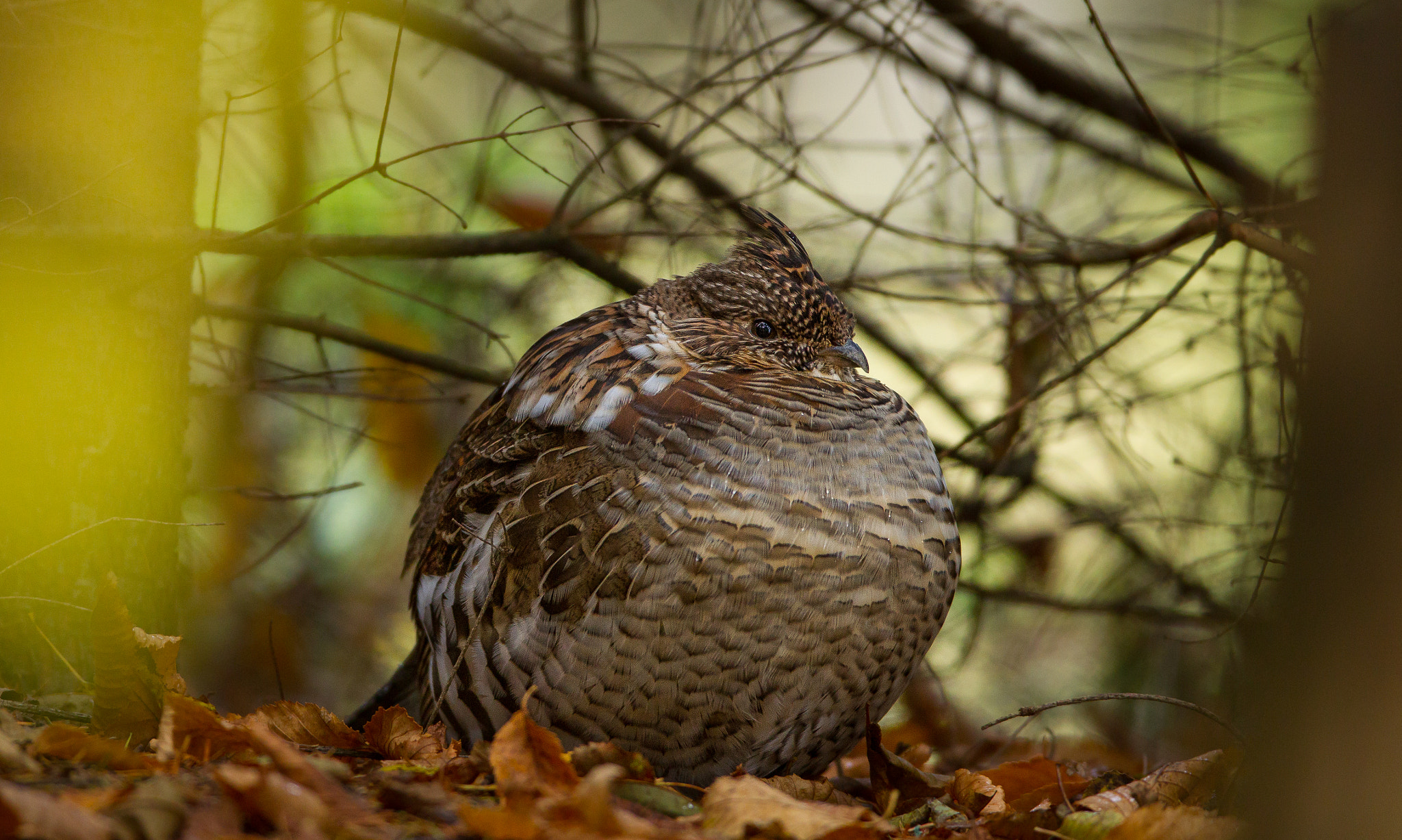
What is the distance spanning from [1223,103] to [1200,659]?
2405 mm

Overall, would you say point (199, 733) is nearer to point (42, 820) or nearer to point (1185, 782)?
point (42, 820)

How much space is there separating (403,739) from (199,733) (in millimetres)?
505

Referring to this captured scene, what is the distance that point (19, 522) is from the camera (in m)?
2.80

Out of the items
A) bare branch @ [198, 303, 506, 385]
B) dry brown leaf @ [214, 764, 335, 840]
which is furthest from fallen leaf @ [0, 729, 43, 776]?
bare branch @ [198, 303, 506, 385]

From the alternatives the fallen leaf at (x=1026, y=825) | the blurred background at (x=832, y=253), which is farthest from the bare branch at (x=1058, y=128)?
A: the fallen leaf at (x=1026, y=825)

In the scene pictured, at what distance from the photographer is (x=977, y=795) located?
8.40 feet

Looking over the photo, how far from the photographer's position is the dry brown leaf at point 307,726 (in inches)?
103

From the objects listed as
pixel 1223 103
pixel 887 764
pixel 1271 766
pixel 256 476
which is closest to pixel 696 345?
pixel 887 764

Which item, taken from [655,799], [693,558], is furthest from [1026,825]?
[693,558]

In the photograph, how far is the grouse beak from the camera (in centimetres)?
308

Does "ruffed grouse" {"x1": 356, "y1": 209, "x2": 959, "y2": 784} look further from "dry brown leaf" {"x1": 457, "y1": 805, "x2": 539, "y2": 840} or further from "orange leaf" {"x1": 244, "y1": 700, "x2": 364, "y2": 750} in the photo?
"dry brown leaf" {"x1": 457, "y1": 805, "x2": 539, "y2": 840}

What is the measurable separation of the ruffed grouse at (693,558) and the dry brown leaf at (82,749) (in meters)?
0.83

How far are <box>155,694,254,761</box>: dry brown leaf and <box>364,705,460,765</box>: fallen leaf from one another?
1.32 ft

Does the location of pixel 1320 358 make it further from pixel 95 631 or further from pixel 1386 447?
pixel 95 631
